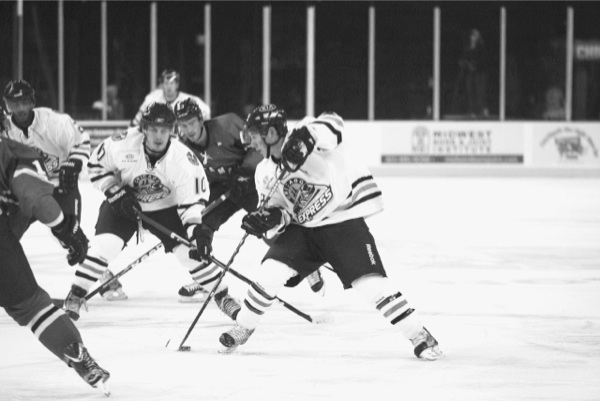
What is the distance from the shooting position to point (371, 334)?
15.0 ft

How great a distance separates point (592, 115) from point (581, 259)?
8259 millimetres

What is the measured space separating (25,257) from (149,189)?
153cm

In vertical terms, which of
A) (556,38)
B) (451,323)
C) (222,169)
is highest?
(556,38)

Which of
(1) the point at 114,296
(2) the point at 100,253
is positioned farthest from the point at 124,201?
(1) the point at 114,296

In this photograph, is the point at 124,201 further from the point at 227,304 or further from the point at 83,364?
the point at 83,364

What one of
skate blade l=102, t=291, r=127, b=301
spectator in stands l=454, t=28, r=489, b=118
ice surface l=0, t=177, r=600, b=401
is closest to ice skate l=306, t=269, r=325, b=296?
A: ice surface l=0, t=177, r=600, b=401

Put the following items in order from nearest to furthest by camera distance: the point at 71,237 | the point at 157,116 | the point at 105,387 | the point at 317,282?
the point at 71,237, the point at 105,387, the point at 157,116, the point at 317,282

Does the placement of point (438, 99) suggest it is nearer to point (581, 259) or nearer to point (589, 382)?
point (581, 259)

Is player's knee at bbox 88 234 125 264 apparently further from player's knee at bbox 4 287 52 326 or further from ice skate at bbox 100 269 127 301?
player's knee at bbox 4 287 52 326

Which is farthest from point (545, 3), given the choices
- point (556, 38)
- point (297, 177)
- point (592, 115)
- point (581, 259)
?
point (297, 177)

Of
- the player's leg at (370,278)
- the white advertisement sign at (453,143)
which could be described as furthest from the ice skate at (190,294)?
the white advertisement sign at (453,143)

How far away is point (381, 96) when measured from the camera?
1469cm

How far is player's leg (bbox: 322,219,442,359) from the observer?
4.05 meters

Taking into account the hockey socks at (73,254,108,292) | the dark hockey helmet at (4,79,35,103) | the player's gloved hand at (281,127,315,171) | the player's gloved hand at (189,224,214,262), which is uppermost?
the dark hockey helmet at (4,79,35,103)
